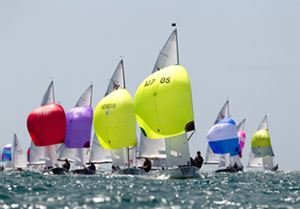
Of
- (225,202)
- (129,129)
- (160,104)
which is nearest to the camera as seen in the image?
(225,202)

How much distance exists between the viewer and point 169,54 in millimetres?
54281

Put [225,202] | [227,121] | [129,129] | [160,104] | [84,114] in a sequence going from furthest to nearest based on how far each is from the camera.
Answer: [227,121] < [84,114] < [129,129] < [160,104] < [225,202]

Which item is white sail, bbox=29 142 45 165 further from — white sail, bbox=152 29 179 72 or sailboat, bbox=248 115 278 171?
sailboat, bbox=248 115 278 171

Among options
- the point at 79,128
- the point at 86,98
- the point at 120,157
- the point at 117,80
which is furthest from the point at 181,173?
the point at 86,98

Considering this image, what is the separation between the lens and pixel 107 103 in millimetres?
62281

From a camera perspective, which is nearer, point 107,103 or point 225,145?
point 107,103

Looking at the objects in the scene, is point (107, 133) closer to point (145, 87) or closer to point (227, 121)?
point (145, 87)

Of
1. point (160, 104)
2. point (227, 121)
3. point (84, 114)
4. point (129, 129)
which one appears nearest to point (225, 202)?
point (160, 104)

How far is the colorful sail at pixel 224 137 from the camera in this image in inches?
3216

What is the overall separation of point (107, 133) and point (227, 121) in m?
23.6

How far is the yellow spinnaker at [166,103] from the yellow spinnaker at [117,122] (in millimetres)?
8932

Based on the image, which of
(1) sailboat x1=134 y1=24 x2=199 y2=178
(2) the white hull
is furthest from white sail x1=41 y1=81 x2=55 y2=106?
(2) the white hull

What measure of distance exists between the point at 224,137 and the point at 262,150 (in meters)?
27.2

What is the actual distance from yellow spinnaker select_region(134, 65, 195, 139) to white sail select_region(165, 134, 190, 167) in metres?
1.62
